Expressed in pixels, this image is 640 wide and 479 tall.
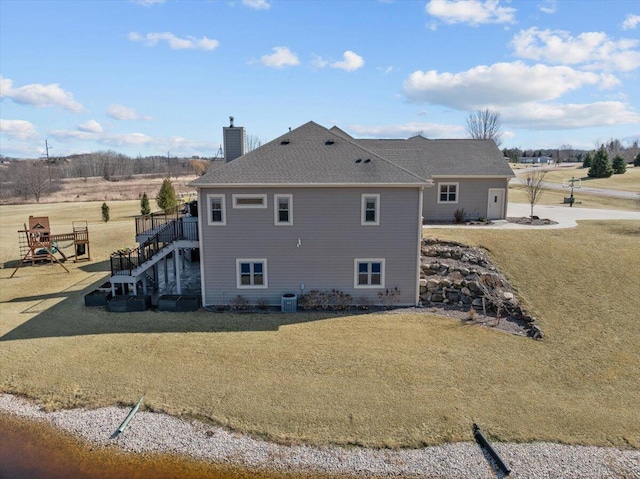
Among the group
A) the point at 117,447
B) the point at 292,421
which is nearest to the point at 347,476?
the point at 292,421

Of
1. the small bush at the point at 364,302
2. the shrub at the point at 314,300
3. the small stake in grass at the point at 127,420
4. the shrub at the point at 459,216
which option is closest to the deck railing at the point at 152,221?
the shrub at the point at 314,300

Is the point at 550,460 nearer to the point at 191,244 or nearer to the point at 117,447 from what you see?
the point at 117,447

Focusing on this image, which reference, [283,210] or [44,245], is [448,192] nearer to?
[283,210]

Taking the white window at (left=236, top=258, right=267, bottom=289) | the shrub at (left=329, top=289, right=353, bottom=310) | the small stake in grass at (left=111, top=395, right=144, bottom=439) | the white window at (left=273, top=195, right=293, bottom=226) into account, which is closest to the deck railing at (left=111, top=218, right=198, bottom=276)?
the white window at (left=236, top=258, right=267, bottom=289)

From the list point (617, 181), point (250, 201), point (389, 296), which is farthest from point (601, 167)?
point (250, 201)

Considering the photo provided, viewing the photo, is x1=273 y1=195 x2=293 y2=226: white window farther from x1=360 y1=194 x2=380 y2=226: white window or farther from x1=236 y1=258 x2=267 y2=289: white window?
x1=360 y1=194 x2=380 y2=226: white window

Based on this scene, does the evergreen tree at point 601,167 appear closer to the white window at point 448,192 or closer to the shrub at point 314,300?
the white window at point 448,192
